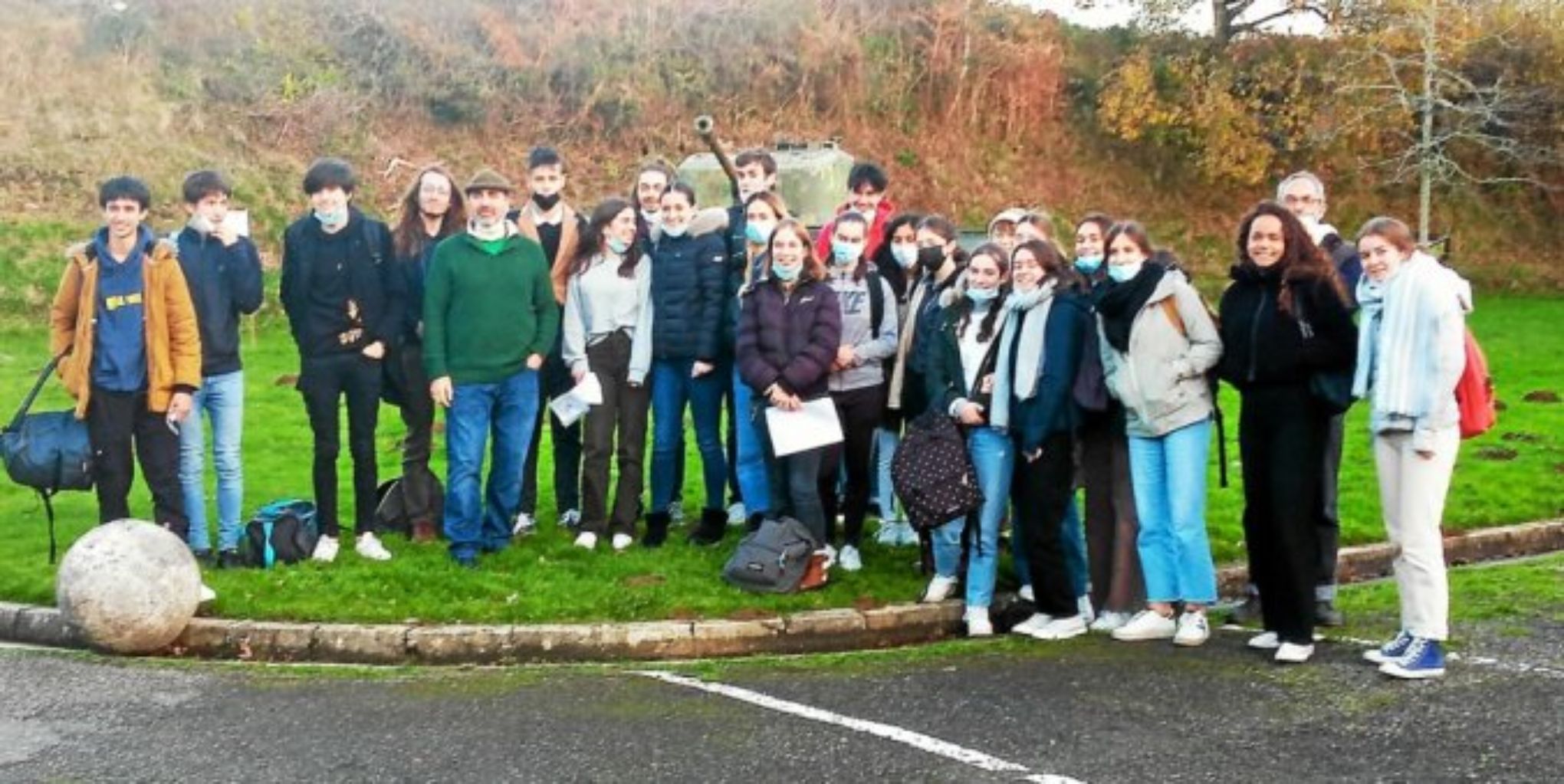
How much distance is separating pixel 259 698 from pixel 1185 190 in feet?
100

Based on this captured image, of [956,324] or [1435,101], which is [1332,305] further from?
[1435,101]

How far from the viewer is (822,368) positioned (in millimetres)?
8648

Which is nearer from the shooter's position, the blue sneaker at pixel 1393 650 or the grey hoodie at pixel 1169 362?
the blue sneaker at pixel 1393 650

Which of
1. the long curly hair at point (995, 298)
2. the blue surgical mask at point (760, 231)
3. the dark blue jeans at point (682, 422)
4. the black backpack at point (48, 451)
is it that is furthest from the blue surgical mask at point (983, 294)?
the black backpack at point (48, 451)

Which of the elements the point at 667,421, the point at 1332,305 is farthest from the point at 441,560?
the point at 1332,305

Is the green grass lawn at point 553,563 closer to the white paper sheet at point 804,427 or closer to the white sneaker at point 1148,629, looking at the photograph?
the white paper sheet at point 804,427

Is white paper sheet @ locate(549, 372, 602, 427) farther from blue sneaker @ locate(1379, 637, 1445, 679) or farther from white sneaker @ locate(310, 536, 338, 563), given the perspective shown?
blue sneaker @ locate(1379, 637, 1445, 679)

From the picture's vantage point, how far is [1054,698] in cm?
674

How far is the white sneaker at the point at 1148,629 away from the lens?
7.75 m

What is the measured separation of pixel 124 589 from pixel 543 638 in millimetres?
2064

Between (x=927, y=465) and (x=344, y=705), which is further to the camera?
(x=927, y=465)

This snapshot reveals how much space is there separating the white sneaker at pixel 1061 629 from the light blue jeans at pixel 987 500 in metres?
0.37

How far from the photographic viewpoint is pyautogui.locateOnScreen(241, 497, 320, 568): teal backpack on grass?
9250 mm

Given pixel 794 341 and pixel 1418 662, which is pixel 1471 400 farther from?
pixel 794 341
